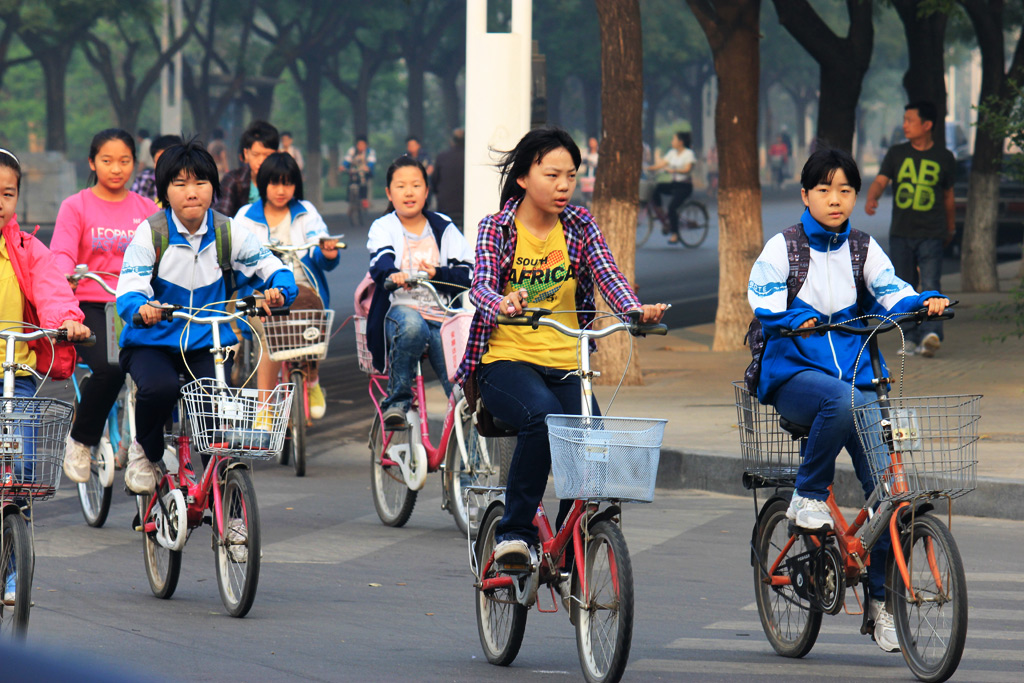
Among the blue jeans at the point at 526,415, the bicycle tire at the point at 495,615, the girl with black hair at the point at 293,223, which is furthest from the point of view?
the girl with black hair at the point at 293,223

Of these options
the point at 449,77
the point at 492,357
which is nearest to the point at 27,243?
the point at 492,357

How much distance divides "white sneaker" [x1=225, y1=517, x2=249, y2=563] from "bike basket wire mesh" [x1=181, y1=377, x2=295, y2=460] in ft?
0.88

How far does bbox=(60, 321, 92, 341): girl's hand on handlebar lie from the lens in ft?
17.2

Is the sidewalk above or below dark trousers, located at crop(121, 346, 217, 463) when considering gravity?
below

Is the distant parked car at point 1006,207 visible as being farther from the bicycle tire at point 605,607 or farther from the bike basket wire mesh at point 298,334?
the bicycle tire at point 605,607

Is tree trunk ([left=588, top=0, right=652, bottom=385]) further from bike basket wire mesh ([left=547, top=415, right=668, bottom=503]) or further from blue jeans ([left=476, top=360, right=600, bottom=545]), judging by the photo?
bike basket wire mesh ([left=547, top=415, right=668, bottom=503])

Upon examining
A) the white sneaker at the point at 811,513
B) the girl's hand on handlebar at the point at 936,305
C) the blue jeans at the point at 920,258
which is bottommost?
the white sneaker at the point at 811,513

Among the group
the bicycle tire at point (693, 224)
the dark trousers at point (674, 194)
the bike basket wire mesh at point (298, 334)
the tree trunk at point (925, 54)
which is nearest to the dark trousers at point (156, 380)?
the bike basket wire mesh at point (298, 334)

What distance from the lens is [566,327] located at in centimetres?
490

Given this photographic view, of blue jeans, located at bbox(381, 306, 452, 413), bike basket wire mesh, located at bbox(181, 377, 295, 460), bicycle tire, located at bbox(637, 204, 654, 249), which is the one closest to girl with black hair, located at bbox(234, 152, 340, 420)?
blue jeans, located at bbox(381, 306, 452, 413)

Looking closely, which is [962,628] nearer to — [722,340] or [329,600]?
[329,600]

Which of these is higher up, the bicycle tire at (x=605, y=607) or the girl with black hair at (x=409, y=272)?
the girl with black hair at (x=409, y=272)

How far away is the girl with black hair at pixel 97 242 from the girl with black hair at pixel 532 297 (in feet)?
9.19

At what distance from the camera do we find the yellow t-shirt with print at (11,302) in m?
5.50
